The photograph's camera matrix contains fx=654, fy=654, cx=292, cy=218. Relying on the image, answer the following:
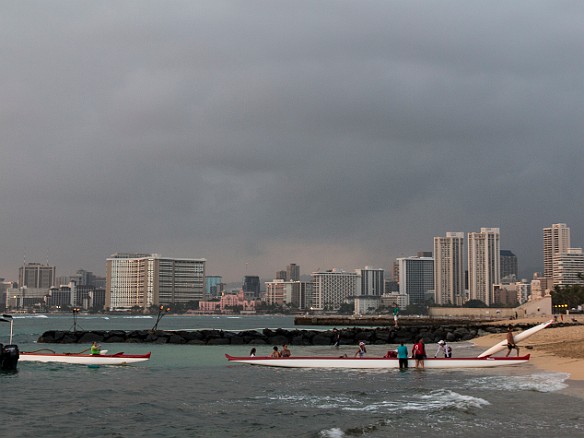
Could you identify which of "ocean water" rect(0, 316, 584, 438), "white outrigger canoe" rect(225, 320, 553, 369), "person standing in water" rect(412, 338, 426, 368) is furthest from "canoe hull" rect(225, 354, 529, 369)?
"ocean water" rect(0, 316, 584, 438)

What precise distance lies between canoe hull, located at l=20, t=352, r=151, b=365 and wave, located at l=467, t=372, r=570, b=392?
20.0 m

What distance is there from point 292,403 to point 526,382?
11.0m

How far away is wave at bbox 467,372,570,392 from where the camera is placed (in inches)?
1023

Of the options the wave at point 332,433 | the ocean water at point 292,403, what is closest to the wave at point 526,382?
the ocean water at point 292,403

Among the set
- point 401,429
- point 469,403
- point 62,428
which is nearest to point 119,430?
point 62,428

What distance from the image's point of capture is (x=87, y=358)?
39031mm

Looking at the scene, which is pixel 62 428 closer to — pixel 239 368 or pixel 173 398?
pixel 173 398

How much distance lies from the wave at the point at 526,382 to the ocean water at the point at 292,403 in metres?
0.04

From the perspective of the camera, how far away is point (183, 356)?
155ft

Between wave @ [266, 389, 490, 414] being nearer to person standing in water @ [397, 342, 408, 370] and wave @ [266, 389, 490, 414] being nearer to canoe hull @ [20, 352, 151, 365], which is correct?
person standing in water @ [397, 342, 408, 370]

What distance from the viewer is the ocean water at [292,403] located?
18.7 metres

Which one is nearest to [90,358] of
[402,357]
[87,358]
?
[87,358]

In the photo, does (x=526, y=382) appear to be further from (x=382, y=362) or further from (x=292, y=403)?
(x=292, y=403)

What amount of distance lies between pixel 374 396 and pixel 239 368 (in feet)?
44.2
